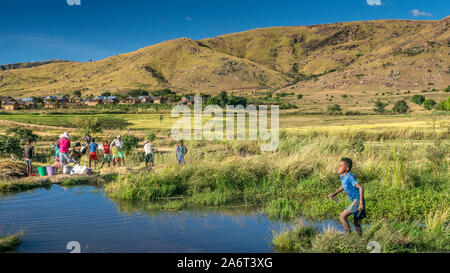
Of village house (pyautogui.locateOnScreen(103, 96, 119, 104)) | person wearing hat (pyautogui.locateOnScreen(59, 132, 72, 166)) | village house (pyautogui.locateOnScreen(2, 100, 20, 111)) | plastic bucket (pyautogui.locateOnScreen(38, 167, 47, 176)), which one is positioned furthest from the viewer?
village house (pyautogui.locateOnScreen(103, 96, 119, 104))

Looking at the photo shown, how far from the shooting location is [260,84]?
504 feet

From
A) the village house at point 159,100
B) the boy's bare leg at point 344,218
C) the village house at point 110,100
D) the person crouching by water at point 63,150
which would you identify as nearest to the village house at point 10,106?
the village house at point 110,100

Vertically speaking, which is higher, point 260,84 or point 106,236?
point 260,84

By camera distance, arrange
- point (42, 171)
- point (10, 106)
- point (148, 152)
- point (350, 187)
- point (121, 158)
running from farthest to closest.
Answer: point (10, 106), point (121, 158), point (148, 152), point (42, 171), point (350, 187)

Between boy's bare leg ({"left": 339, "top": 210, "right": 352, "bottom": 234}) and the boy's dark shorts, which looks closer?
the boy's dark shorts

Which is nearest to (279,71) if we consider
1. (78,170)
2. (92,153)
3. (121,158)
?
(121,158)

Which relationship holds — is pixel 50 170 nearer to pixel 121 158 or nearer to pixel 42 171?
pixel 42 171

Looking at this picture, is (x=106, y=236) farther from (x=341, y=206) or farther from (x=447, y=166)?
(x=447, y=166)

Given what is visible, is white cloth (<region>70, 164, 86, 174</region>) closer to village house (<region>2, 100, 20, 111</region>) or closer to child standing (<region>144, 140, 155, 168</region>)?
child standing (<region>144, 140, 155, 168</region>)

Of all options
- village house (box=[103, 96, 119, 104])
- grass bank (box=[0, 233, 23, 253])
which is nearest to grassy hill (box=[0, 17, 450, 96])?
village house (box=[103, 96, 119, 104])

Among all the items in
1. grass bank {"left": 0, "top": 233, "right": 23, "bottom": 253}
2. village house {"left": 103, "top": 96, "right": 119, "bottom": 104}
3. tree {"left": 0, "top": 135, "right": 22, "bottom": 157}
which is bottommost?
grass bank {"left": 0, "top": 233, "right": 23, "bottom": 253}

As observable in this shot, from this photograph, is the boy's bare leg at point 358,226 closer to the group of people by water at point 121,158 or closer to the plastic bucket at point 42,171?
the group of people by water at point 121,158

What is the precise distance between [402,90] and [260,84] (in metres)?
56.3
